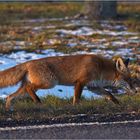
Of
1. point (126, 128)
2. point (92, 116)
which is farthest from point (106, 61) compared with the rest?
point (126, 128)

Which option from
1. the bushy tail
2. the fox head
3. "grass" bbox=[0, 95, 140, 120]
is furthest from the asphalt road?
the fox head

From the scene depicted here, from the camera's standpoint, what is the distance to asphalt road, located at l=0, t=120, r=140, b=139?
6.30 m

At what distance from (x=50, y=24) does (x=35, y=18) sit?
2406mm

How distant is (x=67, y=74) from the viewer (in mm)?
8641

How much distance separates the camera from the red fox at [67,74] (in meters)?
8.41

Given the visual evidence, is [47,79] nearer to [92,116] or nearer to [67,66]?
[67,66]

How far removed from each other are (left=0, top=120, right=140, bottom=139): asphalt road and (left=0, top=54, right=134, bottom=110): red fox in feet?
4.98

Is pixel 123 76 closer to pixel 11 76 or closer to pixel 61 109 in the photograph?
pixel 61 109

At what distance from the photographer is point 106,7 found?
21.6 metres

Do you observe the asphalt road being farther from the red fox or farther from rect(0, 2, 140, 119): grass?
the red fox

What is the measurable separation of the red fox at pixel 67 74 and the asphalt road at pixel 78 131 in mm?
1519

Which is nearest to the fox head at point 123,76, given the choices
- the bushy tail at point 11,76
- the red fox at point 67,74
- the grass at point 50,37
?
the red fox at point 67,74

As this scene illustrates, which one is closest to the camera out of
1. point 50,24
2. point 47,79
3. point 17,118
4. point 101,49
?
point 17,118

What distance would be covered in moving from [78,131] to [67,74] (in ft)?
7.31
